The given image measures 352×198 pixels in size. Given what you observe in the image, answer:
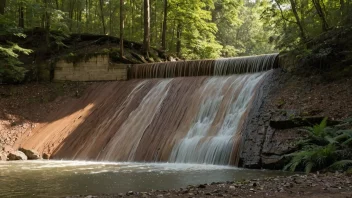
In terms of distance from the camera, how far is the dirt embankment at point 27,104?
729 inches

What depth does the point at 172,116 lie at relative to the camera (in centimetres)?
1645

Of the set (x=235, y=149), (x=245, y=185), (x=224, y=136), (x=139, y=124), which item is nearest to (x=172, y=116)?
(x=139, y=124)

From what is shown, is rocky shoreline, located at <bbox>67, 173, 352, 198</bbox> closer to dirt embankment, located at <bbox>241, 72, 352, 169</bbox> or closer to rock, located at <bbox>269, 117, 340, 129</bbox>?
dirt embankment, located at <bbox>241, 72, 352, 169</bbox>

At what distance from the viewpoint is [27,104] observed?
21.0 metres

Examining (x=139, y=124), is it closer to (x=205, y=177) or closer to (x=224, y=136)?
(x=224, y=136)

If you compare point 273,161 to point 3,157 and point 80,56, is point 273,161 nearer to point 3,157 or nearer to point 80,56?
point 3,157

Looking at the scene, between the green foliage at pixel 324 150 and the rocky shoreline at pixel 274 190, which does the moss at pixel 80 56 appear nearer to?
the green foliage at pixel 324 150

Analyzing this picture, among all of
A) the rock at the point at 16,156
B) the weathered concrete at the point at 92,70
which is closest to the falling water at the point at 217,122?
the weathered concrete at the point at 92,70

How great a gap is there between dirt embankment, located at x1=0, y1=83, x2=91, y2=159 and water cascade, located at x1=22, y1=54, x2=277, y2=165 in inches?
28.5

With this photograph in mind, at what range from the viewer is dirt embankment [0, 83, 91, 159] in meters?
18.5

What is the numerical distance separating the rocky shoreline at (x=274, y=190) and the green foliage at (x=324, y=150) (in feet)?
8.10

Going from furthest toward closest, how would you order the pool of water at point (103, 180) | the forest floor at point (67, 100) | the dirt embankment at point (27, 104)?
the dirt embankment at point (27, 104)
the forest floor at point (67, 100)
the pool of water at point (103, 180)

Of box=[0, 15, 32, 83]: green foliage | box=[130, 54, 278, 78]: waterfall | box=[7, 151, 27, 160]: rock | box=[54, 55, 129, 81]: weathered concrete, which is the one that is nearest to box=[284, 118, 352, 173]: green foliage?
box=[130, 54, 278, 78]: waterfall

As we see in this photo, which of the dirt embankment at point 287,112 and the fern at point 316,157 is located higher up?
the dirt embankment at point 287,112
